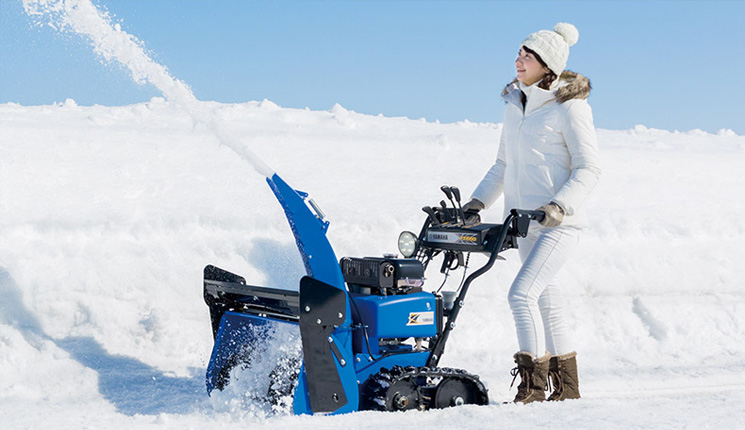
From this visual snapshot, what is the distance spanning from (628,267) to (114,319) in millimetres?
4954

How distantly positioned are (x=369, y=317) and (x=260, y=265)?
3249mm

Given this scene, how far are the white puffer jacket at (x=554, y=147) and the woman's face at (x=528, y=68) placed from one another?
0.05 meters

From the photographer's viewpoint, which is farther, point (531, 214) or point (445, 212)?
point (445, 212)

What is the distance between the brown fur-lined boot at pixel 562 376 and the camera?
14.4ft

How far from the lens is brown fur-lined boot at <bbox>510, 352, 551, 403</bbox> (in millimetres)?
4211

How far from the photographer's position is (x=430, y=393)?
404 centimetres

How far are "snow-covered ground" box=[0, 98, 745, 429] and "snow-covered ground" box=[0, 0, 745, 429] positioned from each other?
0.8 inches

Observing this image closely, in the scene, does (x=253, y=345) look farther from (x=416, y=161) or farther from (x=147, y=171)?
(x=416, y=161)

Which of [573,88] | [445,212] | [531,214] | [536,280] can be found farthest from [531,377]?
[573,88]

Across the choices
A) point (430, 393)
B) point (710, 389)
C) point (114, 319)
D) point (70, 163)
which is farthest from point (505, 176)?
point (70, 163)

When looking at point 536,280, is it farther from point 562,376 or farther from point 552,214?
point 562,376

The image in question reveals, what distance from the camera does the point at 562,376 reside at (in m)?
4.43

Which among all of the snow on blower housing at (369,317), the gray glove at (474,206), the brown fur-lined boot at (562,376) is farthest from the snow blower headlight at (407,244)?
the brown fur-lined boot at (562,376)

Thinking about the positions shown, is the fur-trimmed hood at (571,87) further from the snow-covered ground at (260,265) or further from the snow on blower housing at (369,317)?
the snow-covered ground at (260,265)
